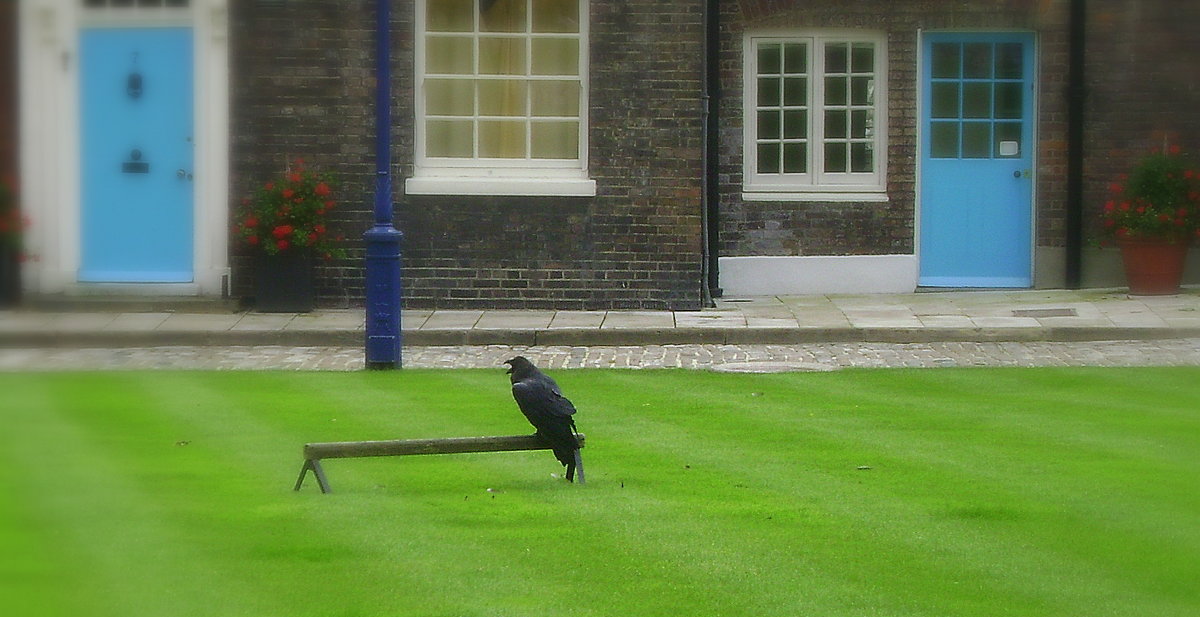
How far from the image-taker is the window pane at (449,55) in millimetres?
14992

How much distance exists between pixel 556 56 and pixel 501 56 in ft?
1.47

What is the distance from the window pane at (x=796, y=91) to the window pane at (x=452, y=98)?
2912 millimetres

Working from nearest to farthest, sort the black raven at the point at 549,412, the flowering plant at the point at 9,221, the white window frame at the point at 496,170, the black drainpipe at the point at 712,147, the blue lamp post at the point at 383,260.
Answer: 1. the flowering plant at the point at 9,221
2. the black raven at the point at 549,412
3. the blue lamp post at the point at 383,260
4. the white window frame at the point at 496,170
5. the black drainpipe at the point at 712,147

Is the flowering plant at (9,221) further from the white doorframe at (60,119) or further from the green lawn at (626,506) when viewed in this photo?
the green lawn at (626,506)

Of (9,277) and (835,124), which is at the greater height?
(835,124)

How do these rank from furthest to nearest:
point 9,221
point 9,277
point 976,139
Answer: point 976,139, point 9,277, point 9,221

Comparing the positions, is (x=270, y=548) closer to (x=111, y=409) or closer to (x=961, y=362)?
(x=111, y=409)

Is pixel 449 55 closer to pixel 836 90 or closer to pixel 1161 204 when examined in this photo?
pixel 836 90

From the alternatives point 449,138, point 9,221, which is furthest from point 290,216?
point 9,221

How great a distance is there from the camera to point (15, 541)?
17.4 ft

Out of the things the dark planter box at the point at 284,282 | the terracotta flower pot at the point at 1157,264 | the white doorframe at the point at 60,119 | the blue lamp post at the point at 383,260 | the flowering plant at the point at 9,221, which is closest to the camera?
the flowering plant at the point at 9,221

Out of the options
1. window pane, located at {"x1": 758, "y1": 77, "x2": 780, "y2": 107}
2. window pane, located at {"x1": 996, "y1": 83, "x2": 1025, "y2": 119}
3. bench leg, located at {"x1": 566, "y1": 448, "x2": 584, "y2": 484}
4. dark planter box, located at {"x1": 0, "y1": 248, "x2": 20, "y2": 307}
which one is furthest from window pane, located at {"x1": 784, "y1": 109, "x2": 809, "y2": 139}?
A: dark planter box, located at {"x1": 0, "y1": 248, "x2": 20, "y2": 307}

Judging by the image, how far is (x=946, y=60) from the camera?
53.1 feet

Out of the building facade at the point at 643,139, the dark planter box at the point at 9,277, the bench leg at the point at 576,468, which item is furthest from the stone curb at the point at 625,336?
the dark planter box at the point at 9,277
